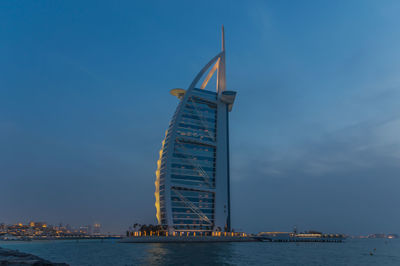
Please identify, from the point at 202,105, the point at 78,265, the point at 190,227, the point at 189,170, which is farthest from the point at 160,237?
the point at 78,265

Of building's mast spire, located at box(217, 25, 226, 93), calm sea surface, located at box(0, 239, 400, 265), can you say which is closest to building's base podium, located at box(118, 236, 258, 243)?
calm sea surface, located at box(0, 239, 400, 265)

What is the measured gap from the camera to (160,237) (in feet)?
367

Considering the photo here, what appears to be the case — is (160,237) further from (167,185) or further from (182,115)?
(182,115)

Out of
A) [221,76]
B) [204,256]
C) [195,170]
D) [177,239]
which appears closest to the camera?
[204,256]

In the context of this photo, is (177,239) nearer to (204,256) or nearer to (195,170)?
(195,170)

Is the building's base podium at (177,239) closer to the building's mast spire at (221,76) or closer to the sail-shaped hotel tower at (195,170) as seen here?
the sail-shaped hotel tower at (195,170)

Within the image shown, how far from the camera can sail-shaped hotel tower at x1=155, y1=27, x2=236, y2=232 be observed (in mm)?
119000

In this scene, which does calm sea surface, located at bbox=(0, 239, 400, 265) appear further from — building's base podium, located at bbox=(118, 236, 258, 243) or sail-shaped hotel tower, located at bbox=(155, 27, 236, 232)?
sail-shaped hotel tower, located at bbox=(155, 27, 236, 232)

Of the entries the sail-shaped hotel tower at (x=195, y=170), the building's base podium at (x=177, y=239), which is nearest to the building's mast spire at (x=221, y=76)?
the sail-shaped hotel tower at (x=195, y=170)

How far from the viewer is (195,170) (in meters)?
123

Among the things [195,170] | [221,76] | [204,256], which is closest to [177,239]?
[195,170]

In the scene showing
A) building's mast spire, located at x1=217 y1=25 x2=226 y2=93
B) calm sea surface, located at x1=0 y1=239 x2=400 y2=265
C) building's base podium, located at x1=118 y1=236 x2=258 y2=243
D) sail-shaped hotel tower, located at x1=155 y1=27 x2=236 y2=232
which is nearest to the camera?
calm sea surface, located at x1=0 y1=239 x2=400 y2=265

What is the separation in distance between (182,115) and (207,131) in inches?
433

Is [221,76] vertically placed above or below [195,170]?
above
